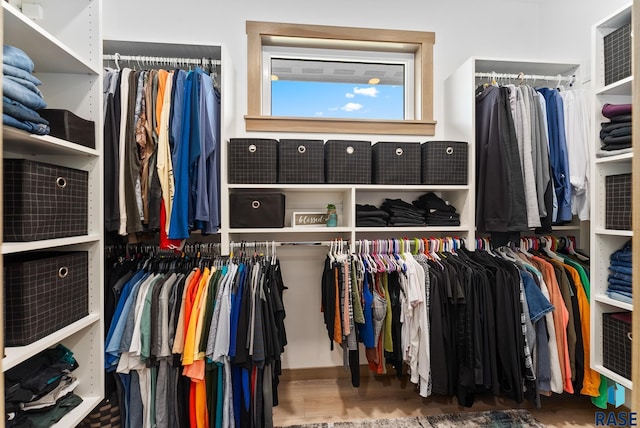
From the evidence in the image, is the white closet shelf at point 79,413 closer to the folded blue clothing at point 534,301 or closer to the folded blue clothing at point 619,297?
the folded blue clothing at point 534,301

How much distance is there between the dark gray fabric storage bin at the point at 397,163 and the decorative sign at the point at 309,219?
1.41 ft

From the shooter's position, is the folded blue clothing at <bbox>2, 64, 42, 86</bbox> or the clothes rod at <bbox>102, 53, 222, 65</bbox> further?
the clothes rod at <bbox>102, 53, 222, 65</bbox>

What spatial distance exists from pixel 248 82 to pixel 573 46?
230cm

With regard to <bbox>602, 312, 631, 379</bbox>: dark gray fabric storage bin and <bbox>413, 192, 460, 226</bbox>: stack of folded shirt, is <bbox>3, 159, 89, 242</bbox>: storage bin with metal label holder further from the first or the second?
<bbox>602, 312, 631, 379</bbox>: dark gray fabric storage bin

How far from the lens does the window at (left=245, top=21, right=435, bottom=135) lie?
7.12 feet

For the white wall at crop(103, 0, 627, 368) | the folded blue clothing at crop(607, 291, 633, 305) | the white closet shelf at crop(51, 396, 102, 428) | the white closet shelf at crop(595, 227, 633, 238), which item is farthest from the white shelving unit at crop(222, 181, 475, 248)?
the white closet shelf at crop(51, 396, 102, 428)

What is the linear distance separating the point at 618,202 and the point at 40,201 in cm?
258

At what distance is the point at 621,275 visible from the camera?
1501 mm

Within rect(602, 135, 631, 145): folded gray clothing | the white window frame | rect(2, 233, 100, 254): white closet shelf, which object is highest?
the white window frame

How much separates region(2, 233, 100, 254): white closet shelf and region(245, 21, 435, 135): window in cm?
123

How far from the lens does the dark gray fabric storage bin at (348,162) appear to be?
189 cm

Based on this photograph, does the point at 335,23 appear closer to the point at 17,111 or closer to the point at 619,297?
the point at 17,111

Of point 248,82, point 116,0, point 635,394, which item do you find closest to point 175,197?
point 248,82

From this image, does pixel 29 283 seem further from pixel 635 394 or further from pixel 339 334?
pixel 635 394
